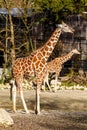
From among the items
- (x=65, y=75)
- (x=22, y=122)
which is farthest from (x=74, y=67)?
(x=22, y=122)

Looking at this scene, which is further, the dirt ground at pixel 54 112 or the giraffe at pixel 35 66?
the giraffe at pixel 35 66

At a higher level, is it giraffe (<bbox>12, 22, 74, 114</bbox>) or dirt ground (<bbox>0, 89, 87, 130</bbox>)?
giraffe (<bbox>12, 22, 74, 114</bbox>)

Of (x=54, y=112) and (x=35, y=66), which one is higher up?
(x=35, y=66)

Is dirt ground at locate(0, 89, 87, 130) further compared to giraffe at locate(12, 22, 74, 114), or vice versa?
giraffe at locate(12, 22, 74, 114)

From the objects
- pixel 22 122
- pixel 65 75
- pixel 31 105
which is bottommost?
pixel 65 75

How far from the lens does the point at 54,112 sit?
43.1 feet

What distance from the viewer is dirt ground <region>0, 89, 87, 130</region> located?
34.8ft

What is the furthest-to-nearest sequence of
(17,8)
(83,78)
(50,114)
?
(17,8) < (83,78) < (50,114)

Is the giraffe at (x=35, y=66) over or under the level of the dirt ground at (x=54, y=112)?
over

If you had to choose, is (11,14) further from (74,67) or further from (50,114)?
(50,114)

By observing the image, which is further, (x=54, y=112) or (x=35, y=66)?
(x=54, y=112)

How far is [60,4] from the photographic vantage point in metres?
21.8

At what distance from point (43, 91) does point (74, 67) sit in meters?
4.24

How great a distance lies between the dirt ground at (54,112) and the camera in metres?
10.6
